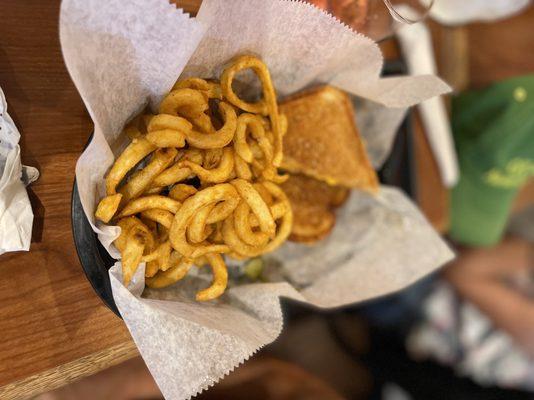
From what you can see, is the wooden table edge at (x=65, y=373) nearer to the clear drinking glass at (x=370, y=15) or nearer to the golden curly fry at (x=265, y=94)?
the golden curly fry at (x=265, y=94)

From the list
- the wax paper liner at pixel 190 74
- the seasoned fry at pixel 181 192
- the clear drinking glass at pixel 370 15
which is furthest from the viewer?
the clear drinking glass at pixel 370 15

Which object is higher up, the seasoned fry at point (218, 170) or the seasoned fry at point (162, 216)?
the seasoned fry at point (218, 170)

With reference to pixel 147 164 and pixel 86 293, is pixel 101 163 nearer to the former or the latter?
pixel 147 164

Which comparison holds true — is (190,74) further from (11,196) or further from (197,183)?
(11,196)

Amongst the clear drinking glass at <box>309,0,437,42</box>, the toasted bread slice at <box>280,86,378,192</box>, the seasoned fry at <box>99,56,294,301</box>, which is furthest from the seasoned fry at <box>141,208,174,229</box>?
the clear drinking glass at <box>309,0,437,42</box>

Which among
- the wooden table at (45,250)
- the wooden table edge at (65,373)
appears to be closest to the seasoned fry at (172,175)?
the wooden table at (45,250)

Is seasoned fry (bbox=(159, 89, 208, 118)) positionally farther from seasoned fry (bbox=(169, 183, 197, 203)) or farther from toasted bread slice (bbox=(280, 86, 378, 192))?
toasted bread slice (bbox=(280, 86, 378, 192))

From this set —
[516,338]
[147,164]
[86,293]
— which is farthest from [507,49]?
[86,293]
